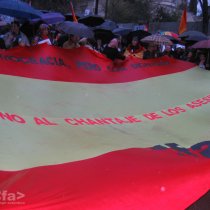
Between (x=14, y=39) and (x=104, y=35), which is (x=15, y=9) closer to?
(x=14, y=39)

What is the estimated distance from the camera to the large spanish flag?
338cm

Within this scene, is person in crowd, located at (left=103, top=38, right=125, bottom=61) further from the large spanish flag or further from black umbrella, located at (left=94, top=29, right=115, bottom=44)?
black umbrella, located at (left=94, top=29, right=115, bottom=44)

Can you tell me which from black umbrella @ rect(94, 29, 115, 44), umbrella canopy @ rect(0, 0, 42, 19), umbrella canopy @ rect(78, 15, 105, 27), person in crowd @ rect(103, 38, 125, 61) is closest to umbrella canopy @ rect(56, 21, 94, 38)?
umbrella canopy @ rect(0, 0, 42, 19)

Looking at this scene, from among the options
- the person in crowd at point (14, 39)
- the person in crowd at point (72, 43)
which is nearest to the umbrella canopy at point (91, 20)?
the person in crowd at point (14, 39)

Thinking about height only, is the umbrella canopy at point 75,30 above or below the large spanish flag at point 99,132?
above

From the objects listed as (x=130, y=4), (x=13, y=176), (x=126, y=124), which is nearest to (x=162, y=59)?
(x=126, y=124)

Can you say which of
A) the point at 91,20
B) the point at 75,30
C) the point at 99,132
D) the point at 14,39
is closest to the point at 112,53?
the point at 75,30

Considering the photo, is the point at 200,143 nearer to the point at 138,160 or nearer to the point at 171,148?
the point at 171,148

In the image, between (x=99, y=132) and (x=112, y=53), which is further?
(x=112, y=53)

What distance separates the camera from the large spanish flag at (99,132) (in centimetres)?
338

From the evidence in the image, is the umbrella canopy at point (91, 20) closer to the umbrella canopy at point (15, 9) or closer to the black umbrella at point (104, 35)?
the black umbrella at point (104, 35)

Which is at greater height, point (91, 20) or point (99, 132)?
point (91, 20)

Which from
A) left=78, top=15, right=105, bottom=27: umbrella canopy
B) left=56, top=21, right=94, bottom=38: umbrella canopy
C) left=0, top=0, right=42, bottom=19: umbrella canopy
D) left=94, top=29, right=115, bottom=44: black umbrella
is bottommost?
left=94, top=29, right=115, bottom=44: black umbrella

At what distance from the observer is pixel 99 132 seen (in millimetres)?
5152
